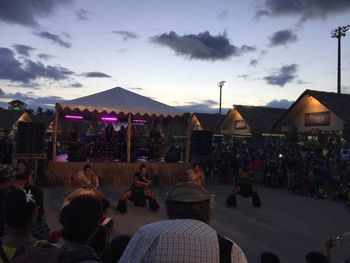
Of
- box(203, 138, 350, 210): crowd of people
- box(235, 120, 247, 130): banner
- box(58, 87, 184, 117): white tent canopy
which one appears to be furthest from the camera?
box(235, 120, 247, 130): banner

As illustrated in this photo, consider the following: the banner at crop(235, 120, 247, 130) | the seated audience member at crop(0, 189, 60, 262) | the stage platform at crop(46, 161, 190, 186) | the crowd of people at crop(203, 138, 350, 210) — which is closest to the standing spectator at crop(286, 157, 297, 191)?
the crowd of people at crop(203, 138, 350, 210)

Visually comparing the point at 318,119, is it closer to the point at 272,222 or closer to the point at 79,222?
the point at 272,222

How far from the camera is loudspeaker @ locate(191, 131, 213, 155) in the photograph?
18.1m

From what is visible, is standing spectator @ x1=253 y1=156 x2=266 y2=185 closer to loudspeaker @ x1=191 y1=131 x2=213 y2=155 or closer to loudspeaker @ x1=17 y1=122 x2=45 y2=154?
loudspeaker @ x1=191 y1=131 x2=213 y2=155

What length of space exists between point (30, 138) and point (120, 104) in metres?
3.40

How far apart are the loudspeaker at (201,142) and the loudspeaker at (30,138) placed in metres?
6.50

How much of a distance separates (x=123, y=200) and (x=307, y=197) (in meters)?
7.12

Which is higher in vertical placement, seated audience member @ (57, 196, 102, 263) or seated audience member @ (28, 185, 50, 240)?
→ seated audience member @ (57, 196, 102, 263)

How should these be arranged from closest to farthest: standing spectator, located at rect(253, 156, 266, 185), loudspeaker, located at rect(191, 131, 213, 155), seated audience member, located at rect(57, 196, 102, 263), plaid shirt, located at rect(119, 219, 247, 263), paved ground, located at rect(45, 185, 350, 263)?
plaid shirt, located at rect(119, 219, 247, 263) < seated audience member, located at rect(57, 196, 102, 263) < paved ground, located at rect(45, 185, 350, 263) < standing spectator, located at rect(253, 156, 266, 185) < loudspeaker, located at rect(191, 131, 213, 155)

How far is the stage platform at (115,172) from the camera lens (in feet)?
46.8

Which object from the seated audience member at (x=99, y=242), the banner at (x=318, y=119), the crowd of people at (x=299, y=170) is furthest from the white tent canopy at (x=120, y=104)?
the seated audience member at (x=99, y=242)

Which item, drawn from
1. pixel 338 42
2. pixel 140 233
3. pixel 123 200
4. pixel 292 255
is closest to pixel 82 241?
pixel 140 233

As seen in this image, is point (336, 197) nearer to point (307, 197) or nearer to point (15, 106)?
point (307, 197)

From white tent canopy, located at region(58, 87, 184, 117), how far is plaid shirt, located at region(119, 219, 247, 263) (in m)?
13.4
